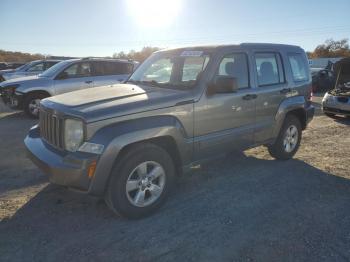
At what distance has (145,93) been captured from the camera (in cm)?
409

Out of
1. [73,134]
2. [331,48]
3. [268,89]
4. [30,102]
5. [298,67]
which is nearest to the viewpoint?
[73,134]

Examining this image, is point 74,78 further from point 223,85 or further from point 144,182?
point 144,182

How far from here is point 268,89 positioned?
5.13 m

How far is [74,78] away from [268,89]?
270 inches

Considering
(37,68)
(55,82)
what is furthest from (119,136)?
(37,68)

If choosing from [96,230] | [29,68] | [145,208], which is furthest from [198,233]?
[29,68]

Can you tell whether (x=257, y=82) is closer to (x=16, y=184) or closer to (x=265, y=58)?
(x=265, y=58)

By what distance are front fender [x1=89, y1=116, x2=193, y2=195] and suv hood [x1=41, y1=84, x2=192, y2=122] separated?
135 mm

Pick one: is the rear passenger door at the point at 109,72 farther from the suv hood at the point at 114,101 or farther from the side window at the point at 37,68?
the suv hood at the point at 114,101

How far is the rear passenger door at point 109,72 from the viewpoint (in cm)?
1045

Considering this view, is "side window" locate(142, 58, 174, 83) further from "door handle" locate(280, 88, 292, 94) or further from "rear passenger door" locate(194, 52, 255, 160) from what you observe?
"door handle" locate(280, 88, 292, 94)

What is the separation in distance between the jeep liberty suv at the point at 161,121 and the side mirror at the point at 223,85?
0.04 feet

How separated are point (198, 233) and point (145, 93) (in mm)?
A: 1793

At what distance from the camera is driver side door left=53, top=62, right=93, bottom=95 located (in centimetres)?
992
